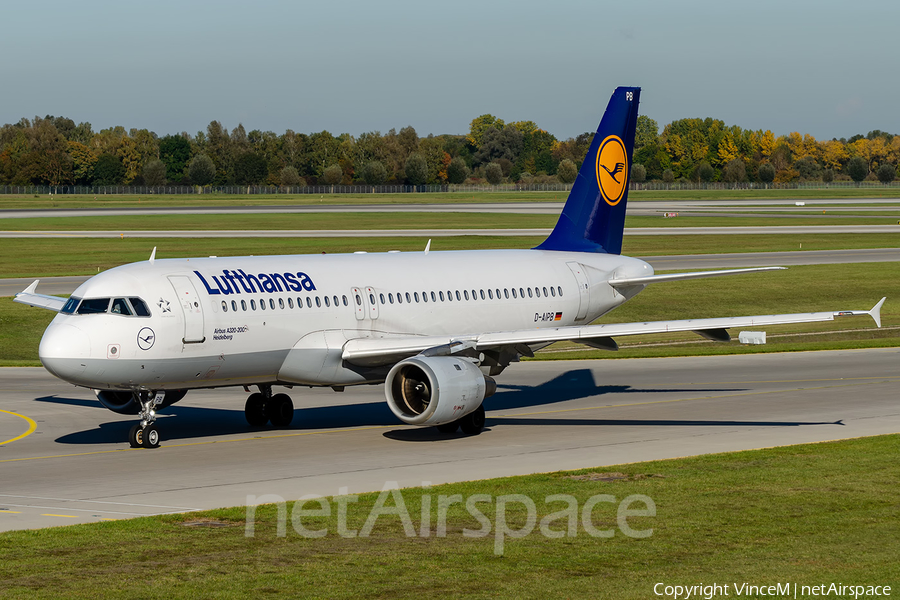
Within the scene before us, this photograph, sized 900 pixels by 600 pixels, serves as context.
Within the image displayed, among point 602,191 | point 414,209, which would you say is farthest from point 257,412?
point 414,209

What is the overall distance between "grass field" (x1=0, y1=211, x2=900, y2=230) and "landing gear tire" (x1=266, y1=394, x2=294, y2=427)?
90873mm

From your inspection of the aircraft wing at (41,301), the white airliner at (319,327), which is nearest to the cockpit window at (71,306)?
the white airliner at (319,327)

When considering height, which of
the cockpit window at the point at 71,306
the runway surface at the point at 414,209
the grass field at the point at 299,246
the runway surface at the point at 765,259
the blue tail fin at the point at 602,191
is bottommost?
the runway surface at the point at 765,259

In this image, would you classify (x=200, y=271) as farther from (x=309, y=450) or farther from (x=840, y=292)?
(x=840, y=292)

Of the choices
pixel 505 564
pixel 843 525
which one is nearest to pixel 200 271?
pixel 505 564

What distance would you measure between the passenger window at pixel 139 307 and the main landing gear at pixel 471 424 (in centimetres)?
869

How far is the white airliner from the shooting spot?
92.2 feet

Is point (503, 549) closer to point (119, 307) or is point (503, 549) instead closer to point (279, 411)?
point (119, 307)

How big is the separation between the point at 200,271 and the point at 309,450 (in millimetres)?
5412

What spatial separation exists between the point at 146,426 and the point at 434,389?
24.3ft

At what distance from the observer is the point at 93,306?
92.3 ft

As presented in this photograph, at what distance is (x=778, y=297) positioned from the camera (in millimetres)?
69500

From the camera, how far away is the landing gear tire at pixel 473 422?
104 ft

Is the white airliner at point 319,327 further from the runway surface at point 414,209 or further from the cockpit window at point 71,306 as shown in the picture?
the runway surface at point 414,209
